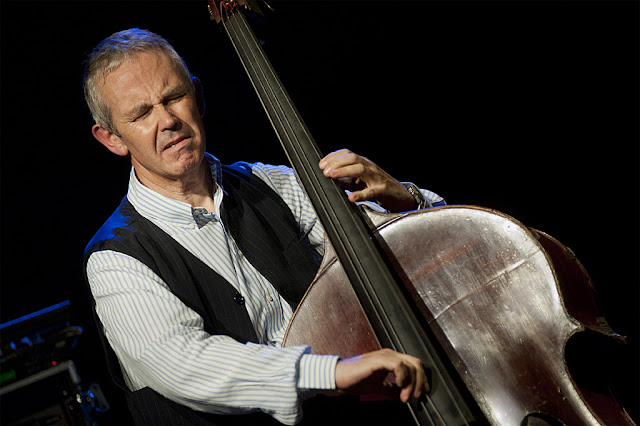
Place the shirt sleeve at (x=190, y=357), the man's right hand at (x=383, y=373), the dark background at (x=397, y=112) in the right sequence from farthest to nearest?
the dark background at (x=397, y=112), the shirt sleeve at (x=190, y=357), the man's right hand at (x=383, y=373)

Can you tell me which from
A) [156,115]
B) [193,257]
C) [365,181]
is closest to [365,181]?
[365,181]

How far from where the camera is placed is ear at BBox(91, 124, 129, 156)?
1772 mm

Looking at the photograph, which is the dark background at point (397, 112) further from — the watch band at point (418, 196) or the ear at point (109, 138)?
the watch band at point (418, 196)

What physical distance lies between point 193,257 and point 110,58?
2.53 ft

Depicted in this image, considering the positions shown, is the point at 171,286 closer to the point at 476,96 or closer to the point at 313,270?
the point at 313,270

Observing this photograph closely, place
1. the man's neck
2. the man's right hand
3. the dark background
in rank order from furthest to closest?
the dark background < the man's neck < the man's right hand

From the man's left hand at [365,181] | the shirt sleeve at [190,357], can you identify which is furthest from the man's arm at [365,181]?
the shirt sleeve at [190,357]

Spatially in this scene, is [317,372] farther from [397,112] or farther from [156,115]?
[397,112]

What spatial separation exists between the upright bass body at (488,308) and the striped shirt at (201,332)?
0.62 ft

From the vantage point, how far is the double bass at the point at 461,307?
3.42 ft

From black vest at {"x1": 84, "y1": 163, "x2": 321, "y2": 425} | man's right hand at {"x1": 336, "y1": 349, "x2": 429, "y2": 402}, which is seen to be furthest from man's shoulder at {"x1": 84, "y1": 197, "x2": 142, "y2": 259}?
man's right hand at {"x1": 336, "y1": 349, "x2": 429, "y2": 402}

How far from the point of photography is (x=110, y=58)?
1.67 metres

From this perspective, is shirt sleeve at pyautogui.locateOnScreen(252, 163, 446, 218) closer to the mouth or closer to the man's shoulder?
the mouth

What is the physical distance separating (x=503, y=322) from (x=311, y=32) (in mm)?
2306
